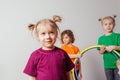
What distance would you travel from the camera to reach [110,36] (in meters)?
2.05

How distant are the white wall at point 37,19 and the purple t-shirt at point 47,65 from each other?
0.96 m

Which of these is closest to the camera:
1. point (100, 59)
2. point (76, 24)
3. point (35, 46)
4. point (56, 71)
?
point (56, 71)

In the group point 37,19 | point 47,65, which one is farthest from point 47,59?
point 37,19

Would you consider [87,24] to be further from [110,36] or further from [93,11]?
[110,36]

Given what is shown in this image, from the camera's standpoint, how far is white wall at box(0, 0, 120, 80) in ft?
6.82

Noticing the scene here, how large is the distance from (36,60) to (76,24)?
4.44 ft

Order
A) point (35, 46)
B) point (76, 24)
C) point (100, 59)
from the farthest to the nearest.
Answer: point (100, 59)
point (76, 24)
point (35, 46)

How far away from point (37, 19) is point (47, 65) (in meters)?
1.11

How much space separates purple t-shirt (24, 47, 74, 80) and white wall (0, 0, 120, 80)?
958mm

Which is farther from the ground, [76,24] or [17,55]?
[76,24]

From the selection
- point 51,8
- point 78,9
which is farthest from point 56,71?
point 78,9

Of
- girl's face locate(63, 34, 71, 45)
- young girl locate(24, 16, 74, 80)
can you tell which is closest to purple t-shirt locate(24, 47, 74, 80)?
young girl locate(24, 16, 74, 80)

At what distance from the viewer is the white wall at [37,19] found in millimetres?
2080

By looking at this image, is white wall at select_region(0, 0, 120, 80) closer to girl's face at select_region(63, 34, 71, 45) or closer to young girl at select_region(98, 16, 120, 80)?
girl's face at select_region(63, 34, 71, 45)
